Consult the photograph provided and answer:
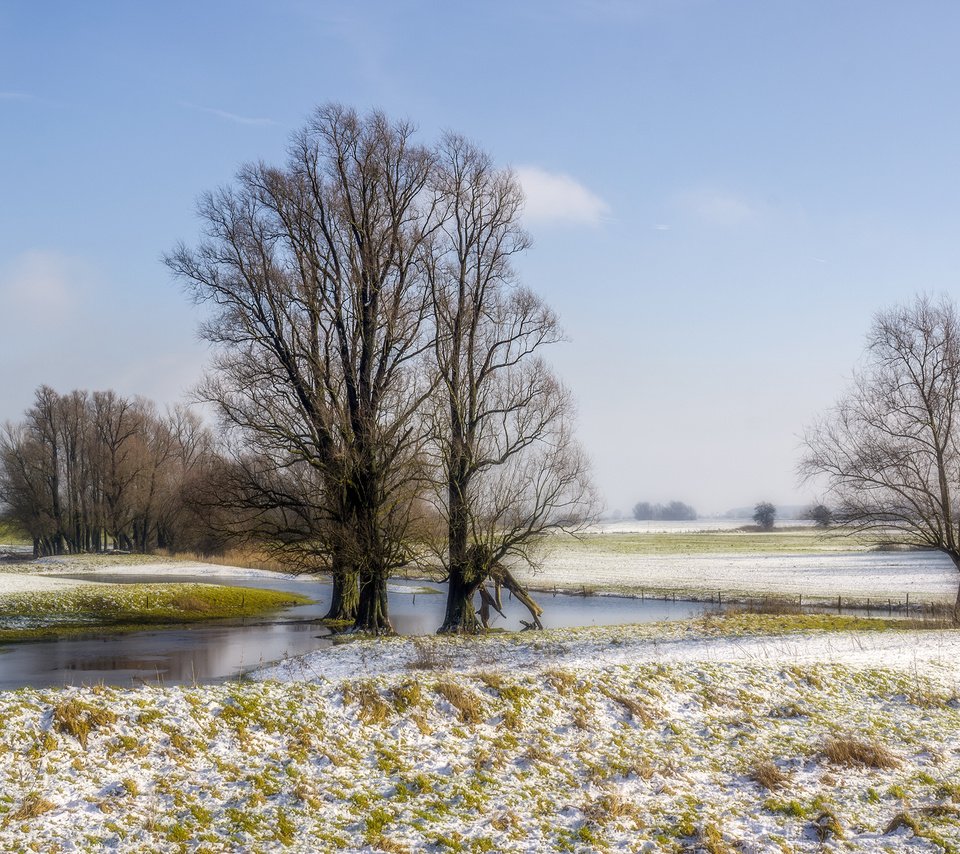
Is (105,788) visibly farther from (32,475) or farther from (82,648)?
(32,475)

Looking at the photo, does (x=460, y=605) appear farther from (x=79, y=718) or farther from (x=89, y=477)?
(x=89, y=477)

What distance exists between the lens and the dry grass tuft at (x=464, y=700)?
440 inches

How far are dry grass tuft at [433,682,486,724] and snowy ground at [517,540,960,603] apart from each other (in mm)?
36270

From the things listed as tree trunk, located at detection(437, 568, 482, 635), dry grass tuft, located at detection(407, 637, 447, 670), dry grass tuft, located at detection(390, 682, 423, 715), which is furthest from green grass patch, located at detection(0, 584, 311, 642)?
dry grass tuft, located at detection(390, 682, 423, 715)

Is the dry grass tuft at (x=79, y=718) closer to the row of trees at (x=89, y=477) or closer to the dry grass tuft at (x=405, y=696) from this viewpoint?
the dry grass tuft at (x=405, y=696)

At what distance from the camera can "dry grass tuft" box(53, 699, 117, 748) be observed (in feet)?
30.8

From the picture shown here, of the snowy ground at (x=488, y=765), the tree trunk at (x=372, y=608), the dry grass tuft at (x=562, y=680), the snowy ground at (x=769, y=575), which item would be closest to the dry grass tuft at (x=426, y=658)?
the snowy ground at (x=488, y=765)

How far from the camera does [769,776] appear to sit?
33.1 feet

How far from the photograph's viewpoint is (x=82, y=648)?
24.1 meters

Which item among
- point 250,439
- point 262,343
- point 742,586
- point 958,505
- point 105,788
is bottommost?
point 742,586

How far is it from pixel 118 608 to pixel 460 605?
15460 millimetres

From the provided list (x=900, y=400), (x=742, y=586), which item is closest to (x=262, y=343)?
(x=900, y=400)

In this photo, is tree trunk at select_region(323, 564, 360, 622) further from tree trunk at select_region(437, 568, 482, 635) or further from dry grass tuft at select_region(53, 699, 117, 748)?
dry grass tuft at select_region(53, 699, 117, 748)

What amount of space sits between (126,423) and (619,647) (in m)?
72.5
